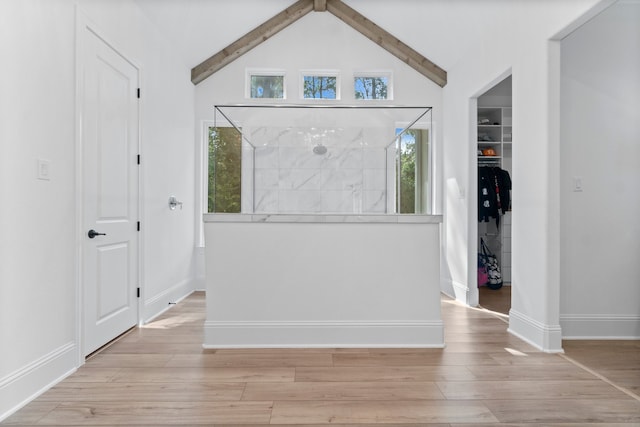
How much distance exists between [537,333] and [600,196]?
1132 millimetres

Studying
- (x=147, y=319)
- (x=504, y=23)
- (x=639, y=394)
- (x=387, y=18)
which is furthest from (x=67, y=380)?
(x=387, y=18)

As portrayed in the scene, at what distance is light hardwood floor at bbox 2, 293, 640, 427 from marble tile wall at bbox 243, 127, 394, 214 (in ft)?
3.71

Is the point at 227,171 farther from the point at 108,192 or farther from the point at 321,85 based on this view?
the point at 321,85

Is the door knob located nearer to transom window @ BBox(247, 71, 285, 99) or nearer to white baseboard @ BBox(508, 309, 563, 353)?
transom window @ BBox(247, 71, 285, 99)

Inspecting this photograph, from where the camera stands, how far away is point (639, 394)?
6.57 feet

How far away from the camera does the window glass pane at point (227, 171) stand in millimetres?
3057

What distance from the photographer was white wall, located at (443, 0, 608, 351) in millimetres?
2668

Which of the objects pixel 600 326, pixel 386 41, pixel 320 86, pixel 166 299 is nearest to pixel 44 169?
pixel 166 299

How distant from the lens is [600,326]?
9.57 feet

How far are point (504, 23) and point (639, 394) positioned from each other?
2.90 m

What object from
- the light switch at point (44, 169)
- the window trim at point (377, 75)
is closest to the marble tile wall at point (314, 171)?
the light switch at point (44, 169)

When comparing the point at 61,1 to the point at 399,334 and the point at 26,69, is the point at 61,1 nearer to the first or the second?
the point at 26,69

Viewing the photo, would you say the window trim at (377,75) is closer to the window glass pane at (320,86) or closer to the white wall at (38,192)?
the window glass pane at (320,86)

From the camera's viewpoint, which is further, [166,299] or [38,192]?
[166,299]
